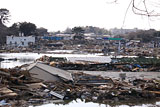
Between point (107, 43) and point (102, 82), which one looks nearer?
point (102, 82)

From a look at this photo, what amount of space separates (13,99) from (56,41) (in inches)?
2699

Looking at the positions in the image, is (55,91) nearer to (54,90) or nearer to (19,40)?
(54,90)

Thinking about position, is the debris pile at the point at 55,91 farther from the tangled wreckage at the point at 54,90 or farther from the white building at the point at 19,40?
the white building at the point at 19,40

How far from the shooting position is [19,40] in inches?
2697

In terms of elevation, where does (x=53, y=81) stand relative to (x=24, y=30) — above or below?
below

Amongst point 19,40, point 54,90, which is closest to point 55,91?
point 54,90

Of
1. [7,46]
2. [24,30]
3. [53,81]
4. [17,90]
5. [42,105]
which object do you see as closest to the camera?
[42,105]

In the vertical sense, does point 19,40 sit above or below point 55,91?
above

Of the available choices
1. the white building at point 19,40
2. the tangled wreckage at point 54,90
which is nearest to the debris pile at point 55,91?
the tangled wreckage at point 54,90

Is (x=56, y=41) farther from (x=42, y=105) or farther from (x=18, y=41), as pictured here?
(x=42, y=105)

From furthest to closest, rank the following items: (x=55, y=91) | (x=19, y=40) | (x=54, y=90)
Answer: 1. (x=19, y=40)
2. (x=54, y=90)
3. (x=55, y=91)

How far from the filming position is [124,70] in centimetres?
2500

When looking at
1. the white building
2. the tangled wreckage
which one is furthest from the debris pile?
the white building

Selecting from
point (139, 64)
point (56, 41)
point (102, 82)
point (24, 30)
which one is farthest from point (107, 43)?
point (102, 82)
